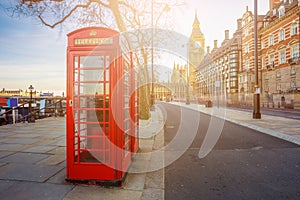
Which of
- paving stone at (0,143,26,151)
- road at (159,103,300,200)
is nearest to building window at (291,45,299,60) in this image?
road at (159,103,300,200)

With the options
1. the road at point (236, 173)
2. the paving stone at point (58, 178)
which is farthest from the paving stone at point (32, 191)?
the road at point (236, 173)

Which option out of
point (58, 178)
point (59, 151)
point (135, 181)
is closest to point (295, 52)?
point (135, 181)

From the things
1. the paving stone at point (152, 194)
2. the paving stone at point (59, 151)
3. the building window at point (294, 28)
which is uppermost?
the building window at point (294, 28)

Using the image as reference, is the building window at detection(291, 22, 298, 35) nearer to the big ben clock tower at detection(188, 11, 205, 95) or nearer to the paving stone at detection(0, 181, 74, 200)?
the paving stone at detection(0, 181, 74, 200)

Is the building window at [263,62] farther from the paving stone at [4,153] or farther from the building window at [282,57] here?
the paving stone at [4,153]

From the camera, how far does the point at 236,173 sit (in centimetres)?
415

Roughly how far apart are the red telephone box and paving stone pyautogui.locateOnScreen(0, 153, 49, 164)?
202 centimetres

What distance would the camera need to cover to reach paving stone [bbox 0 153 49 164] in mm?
4810

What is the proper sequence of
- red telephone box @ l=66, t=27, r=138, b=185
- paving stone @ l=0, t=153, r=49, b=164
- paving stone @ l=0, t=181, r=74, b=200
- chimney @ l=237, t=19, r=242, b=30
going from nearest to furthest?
paving stone @ l=0, t=181, r=74, b=200 → red telephone box @ l=66, t=27, r=138, b=185 → paving stone @ l=0, t=153, r=49, b=164 → chimney @ l=237, t=19, r=242, b=30

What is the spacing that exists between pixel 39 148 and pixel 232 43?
69.1 m

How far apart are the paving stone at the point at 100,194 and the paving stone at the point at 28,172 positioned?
0.94 meters

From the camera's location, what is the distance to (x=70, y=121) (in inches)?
137

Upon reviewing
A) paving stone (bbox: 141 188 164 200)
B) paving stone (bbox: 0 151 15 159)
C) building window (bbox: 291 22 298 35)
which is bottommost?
paving stone (bbox: 141 188 164 200)

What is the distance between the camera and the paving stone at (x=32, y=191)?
3055mm
